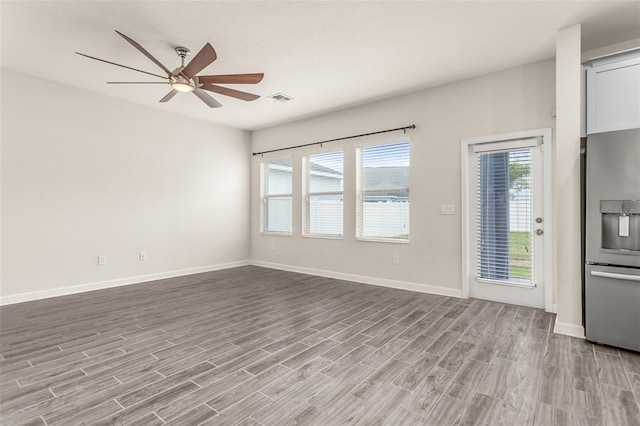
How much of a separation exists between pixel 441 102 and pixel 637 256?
2.80 meters

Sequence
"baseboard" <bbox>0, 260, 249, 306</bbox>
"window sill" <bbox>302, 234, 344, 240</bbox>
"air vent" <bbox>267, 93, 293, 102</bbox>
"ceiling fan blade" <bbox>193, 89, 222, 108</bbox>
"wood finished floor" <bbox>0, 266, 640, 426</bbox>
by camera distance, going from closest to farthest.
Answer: "wood finished floor" <bbox>0, 266, 640, 426</bbox> < "ceiling fan blade" <bbox>193, 89, 222, 108</bbox> < "baseboard" <bbox>0, 260, 249, 306</bbox> < "air vent" <bbox>267, 93, 293, 102</bbox> < "window sill" <bbox>302, 234, 344, 240</bbox>

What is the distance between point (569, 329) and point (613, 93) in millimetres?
2157

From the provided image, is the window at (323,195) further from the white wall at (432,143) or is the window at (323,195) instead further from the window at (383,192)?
the window at (383,192)

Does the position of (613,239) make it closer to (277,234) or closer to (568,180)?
(568,180)

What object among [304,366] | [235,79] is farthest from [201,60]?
[304,366]

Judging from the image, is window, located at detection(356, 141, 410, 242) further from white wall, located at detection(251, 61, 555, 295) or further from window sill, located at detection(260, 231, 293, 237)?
window sill, located at detection(260, 231, 293, 237)

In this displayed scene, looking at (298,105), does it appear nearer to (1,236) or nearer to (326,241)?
(326,241)

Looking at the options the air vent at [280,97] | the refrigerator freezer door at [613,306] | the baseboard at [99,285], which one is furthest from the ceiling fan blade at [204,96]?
Answer: the refrigerator freezer door at [613,306]

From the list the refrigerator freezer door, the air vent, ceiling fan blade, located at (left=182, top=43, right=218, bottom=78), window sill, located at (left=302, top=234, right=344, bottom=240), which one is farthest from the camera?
window sill, located at (left=302, top=234, right=344, bottom=240)

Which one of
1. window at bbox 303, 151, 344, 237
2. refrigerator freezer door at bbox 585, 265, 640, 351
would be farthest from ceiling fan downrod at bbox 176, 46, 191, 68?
refrigerator freezer door at bbox 585, 265, 640, 351

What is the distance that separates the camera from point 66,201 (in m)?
4.51

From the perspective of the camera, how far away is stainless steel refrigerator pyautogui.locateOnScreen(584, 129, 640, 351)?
2564 mm

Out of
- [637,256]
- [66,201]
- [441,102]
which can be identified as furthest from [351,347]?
[66,201]

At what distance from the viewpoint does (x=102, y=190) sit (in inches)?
192
